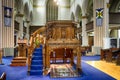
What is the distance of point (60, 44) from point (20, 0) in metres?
15.5

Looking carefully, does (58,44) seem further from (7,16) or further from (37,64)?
(7,16)

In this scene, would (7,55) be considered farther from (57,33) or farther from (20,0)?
(57,33)

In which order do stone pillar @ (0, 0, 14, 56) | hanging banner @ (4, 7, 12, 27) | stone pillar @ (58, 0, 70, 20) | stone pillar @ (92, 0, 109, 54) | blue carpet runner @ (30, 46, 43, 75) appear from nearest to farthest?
blue carpet runner @ (30, 46, 43, 75) → stone pillar @ (0, 0, 14, 56) → hanging banner @ (4, 7, 12, 27) → stone pillar @ (92, 0, 109, 54) → stone pillar @ (58, 0, 70, 20)

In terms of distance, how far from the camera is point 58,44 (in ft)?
24.9

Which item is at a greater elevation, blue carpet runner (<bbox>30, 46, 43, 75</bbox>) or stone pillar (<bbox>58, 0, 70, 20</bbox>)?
stone pillar (<bbox>58, 0, 70, 20</bbox>)

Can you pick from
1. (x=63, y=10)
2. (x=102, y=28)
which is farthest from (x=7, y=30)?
(x=63, y=10)

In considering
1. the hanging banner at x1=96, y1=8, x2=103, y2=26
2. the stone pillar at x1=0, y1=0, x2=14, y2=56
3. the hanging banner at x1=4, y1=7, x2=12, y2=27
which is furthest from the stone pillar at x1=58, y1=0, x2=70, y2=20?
the hanging banner at x1=4, y1=7, x2=12, y2=27

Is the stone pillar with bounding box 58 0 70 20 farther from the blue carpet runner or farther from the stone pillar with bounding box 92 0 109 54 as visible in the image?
the blue carpet runner

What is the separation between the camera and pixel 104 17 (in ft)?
56.7

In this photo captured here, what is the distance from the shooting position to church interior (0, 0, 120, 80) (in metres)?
7.62

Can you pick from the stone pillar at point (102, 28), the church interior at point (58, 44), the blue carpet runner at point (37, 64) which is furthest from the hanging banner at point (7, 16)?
the stone pillar at point (102, 28)

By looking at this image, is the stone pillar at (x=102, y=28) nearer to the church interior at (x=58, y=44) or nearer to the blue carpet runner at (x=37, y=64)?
the church interior at (x=58, y=44)

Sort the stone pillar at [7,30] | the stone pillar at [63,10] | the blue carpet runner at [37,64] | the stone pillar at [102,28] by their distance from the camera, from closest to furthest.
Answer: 1. the blue carpet runner at [37,64]
2. the stone pillar at [7,30]
3. the stone pillar at [102,28]
4. the stone pillar at [63,10]

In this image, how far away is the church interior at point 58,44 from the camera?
7.62 m
